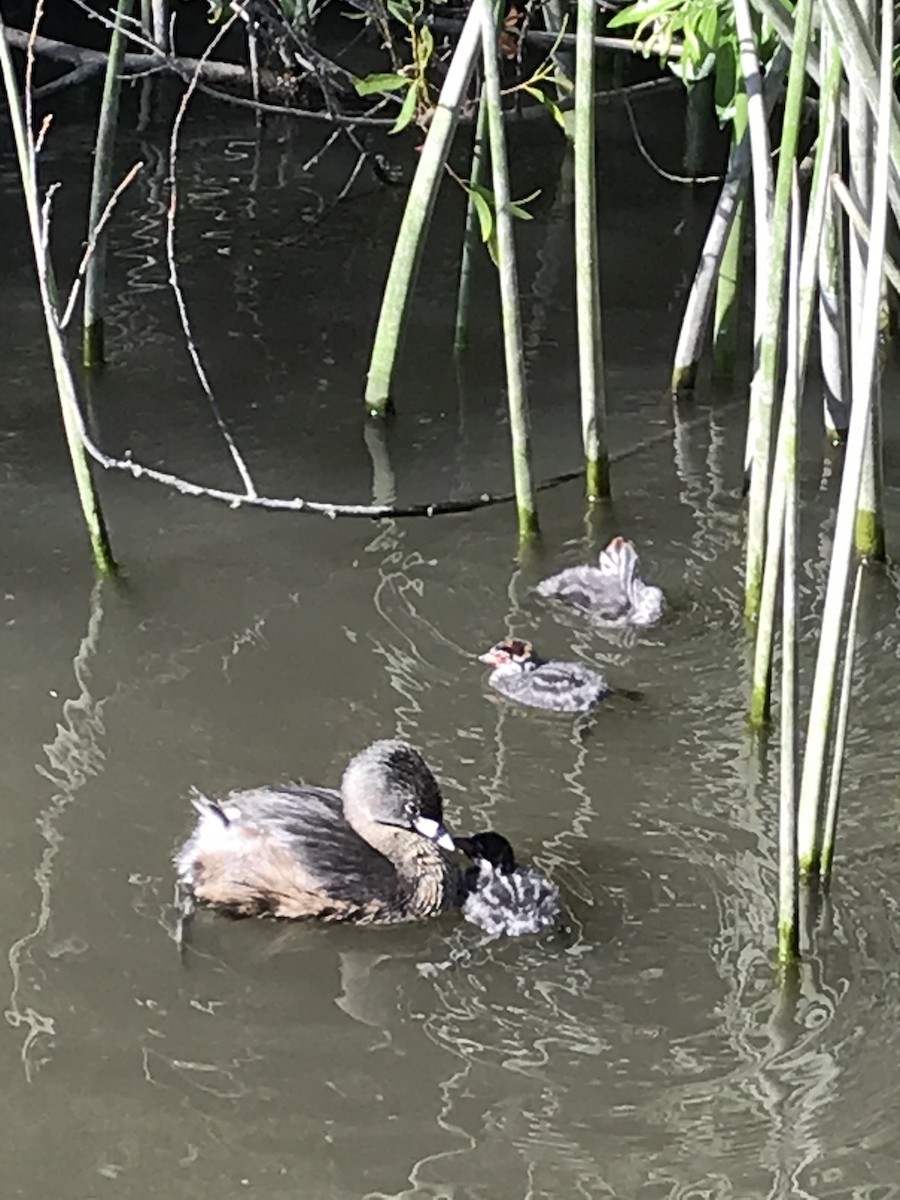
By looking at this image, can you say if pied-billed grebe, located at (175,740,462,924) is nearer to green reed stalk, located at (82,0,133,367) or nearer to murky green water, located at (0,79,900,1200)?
murky green water, located at (0,79,900,1200)

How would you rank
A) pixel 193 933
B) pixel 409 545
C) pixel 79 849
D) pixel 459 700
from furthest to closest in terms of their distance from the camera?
pixel 409 545, pixel 459 700, pixel 79 849, pixel 193 933

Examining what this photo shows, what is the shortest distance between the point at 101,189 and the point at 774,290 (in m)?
1.97

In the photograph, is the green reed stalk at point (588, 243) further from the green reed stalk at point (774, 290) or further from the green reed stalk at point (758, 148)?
the green reed stalk at point (774, 290)

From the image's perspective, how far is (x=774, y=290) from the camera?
2453mm

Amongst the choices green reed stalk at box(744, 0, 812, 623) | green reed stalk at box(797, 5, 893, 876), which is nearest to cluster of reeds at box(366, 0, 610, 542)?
green reed stalk at box(744, 0, 812, 623)

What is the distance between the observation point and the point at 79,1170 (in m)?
1.96

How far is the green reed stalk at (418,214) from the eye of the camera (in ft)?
11.0

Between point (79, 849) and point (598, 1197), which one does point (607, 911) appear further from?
point (79, 849)

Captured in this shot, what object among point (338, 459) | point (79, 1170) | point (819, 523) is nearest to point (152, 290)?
point (338, 459)

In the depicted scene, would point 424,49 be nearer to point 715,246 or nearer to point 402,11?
point 402,11

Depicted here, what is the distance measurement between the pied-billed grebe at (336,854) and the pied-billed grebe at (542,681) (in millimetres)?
463

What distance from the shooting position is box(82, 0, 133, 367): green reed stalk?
154 inches

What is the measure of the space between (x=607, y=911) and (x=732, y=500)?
1452 mm

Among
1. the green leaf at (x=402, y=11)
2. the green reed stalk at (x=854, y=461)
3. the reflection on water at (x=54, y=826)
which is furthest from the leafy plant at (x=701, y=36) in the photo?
the reflection on water at (x=54, y=826)
